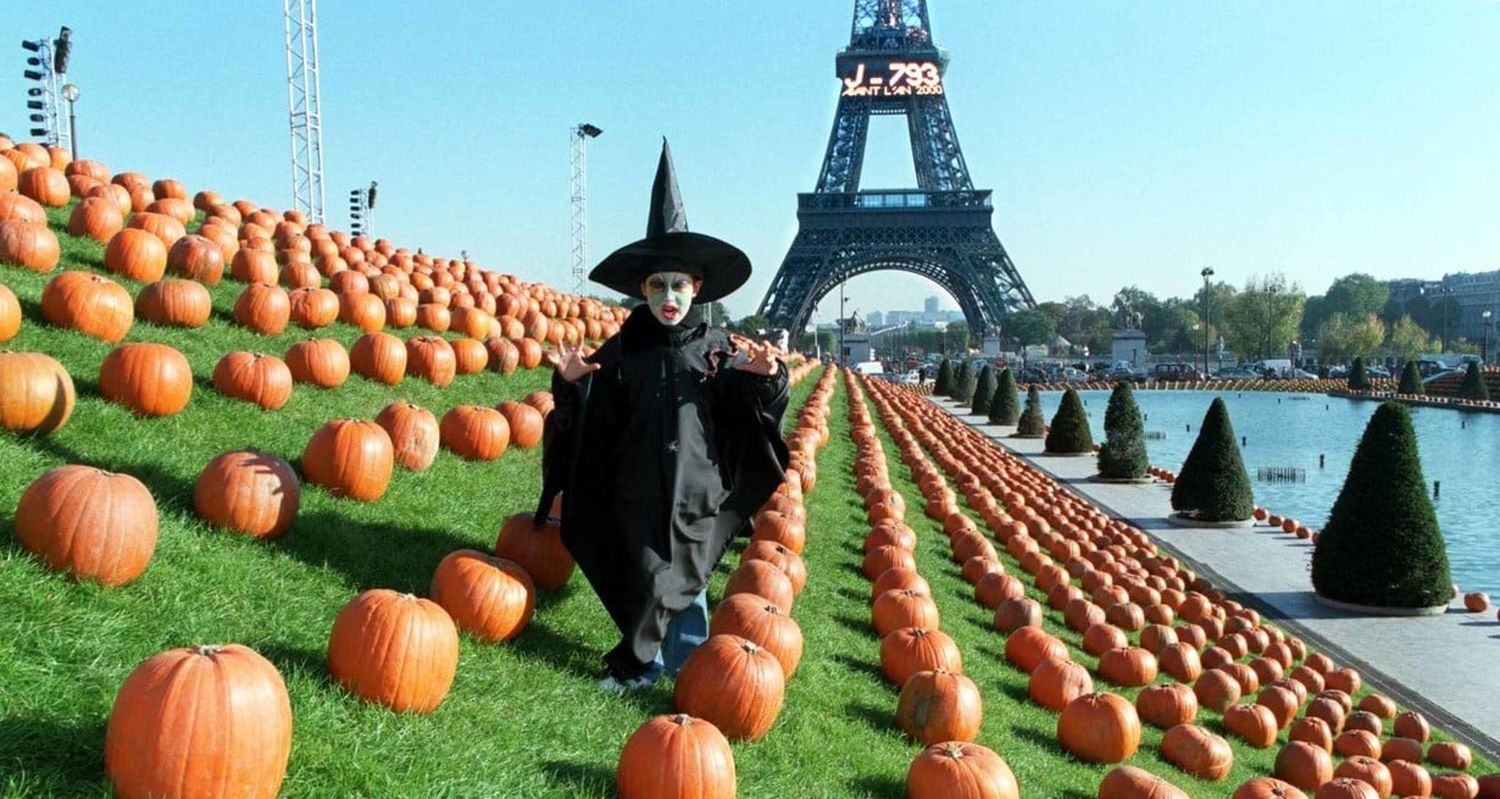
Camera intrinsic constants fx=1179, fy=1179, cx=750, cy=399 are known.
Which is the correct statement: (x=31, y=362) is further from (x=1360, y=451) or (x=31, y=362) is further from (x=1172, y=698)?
(x=1360, y=451)

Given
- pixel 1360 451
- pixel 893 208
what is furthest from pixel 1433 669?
pixel 893 208

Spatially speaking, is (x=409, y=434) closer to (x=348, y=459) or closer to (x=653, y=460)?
(x=348, y=459)

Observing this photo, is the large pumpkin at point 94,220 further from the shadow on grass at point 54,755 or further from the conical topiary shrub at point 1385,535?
the conical topiary shrub at point 1385,535

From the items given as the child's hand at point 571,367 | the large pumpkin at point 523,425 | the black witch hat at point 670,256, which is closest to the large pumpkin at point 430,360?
the large pumpkin at point 523,425

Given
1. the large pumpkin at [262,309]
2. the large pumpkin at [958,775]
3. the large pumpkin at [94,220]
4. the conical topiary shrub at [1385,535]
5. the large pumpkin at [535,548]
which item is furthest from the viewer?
the conical topiary shrub at [1385,535]

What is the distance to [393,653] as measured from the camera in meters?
3.82

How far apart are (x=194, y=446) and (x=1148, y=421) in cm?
3935

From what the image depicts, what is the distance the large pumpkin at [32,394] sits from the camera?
5.17 metres

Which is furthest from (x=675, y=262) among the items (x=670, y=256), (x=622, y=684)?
(x=622, y=684)

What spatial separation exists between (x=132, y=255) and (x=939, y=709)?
22.7ft

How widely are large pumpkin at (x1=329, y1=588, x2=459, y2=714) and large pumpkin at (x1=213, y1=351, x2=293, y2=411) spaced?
3316 mm

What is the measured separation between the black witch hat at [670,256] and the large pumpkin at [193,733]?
2315mm

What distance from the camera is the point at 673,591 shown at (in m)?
4.68

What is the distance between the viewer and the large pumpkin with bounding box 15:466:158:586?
13.0 ft
